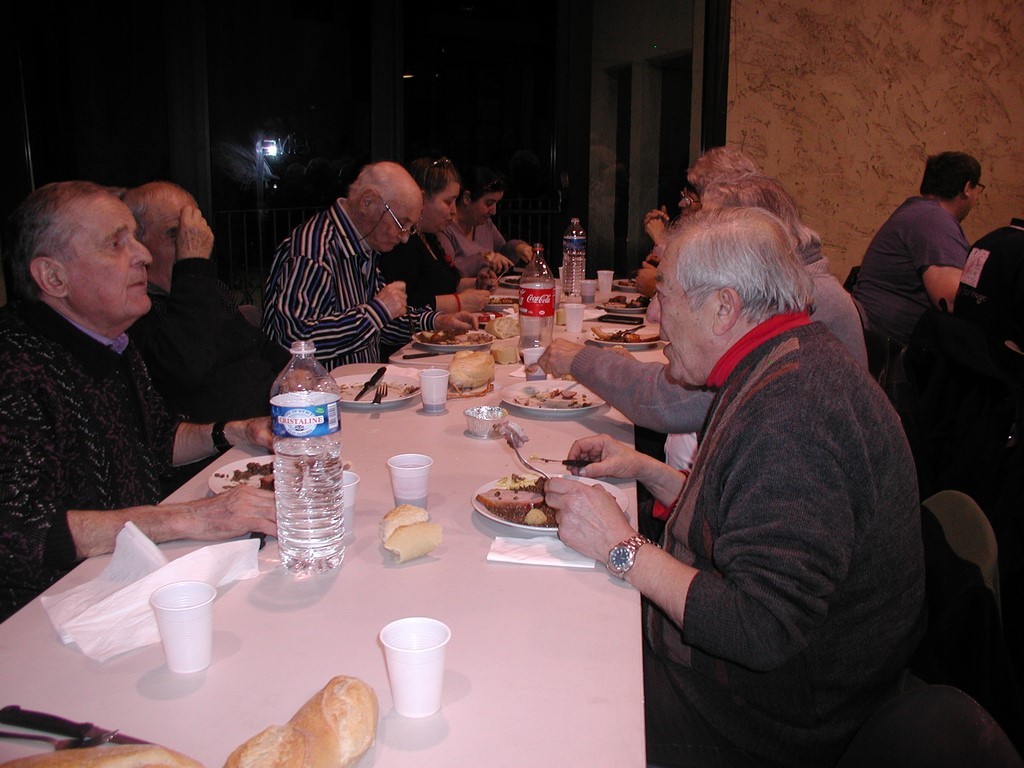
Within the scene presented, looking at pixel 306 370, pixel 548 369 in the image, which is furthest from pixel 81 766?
pixel 548 369

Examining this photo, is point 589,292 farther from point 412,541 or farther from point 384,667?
point 384,667

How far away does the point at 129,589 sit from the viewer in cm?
122

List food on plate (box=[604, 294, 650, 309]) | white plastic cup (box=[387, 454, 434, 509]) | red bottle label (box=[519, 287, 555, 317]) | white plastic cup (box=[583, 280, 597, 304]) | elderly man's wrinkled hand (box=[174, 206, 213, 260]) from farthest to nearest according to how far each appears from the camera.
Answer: white plastic cup (box=[583, 280, 597, 304]) < food on plate (box=[604, 294, 650, 309]) < red bottle label (box=[519, 287, 555, 317]) < elderly man's wrinkled hand (box=[174, 206, 213, 260]) < white plastic cup (box=[387, 454, 434, 509])

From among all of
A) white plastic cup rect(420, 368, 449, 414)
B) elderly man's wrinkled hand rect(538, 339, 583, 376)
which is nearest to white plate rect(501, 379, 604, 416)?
elderly man's wrinkled hand rect(538, 339, 583, 376)

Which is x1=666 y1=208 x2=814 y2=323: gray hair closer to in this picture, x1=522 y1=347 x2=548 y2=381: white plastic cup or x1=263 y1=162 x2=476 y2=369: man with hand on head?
x1=522 y1=347 x2=548 y2=381: white plastic cup

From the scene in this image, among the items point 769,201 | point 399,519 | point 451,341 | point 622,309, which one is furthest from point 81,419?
point 622,309

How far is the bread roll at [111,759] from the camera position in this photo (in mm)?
791

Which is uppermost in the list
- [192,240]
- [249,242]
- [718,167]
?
[718,167]

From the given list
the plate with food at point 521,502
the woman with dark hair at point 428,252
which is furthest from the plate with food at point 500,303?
the plate with food at point 521,502

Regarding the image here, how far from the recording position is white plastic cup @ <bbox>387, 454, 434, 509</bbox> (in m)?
1.62

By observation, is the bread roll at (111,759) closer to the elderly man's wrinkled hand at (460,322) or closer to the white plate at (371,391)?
the white plate at (371,391)

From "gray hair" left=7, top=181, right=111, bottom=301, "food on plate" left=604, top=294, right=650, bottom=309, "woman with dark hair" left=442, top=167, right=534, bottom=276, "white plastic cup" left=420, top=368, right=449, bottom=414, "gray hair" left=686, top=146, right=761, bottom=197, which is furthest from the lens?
"woman with dark hair" left=442, top=167, right=534, bottom=276

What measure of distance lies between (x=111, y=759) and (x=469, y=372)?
5.78ft

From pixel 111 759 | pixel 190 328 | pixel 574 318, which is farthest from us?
pixel 574 318
